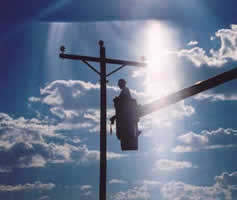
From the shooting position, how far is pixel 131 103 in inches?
216

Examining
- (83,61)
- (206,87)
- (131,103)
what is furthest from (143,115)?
(83,61)

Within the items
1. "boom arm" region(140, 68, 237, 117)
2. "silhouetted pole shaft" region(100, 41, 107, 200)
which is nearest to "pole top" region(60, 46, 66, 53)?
"silhouetted pole shaft" region(100, 41, 107, 200)

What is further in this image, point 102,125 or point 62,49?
point 62,49

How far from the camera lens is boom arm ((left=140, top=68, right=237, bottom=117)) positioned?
13.1 ft

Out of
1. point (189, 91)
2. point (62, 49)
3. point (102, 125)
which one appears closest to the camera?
point (189, 91)

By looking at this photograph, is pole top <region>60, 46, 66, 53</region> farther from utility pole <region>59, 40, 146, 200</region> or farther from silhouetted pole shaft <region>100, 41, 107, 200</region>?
silhouetted pole shaft <region>100, 41, 107, 200</region>

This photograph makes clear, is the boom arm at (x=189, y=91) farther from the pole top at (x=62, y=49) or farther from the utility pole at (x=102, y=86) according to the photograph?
the pole top at (x=62, y=49)

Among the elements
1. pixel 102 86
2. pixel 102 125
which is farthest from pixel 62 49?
pixel 102 125

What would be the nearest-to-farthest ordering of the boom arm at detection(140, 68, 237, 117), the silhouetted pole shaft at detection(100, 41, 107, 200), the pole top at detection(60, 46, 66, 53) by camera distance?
the boom arm at detection(140, 68, 237, 117) → the silhouetted pole shaft at detection(100, 41, 107, 200) → the pole top at detection(60, 46, 66, 53)

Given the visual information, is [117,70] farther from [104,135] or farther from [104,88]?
[104,135]

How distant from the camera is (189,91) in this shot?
4.43 m

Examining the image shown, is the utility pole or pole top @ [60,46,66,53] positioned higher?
pole top @ [60,46,66,53]

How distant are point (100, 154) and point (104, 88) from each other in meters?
2.16

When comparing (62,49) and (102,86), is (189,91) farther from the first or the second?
(62,49)
